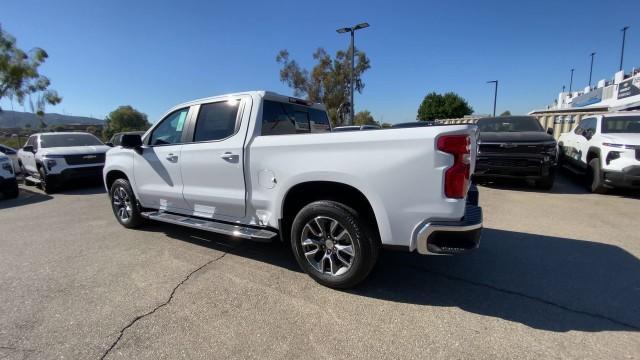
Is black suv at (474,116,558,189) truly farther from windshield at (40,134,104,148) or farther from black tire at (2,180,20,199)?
black tire at (2,180,20,199)

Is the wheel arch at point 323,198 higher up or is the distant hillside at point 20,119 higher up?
the distant hillside at point 20,119

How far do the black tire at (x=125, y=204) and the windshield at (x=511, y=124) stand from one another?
27.1ft

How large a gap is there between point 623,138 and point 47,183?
45.7 feet

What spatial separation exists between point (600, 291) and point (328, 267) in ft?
8.20

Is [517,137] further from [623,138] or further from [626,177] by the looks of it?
[626,177]

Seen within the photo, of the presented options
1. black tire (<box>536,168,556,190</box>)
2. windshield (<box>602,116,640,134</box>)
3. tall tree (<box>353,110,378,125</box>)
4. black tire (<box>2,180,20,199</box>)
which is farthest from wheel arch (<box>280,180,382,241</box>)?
tall tree (<box>353,110,378,125</box>)

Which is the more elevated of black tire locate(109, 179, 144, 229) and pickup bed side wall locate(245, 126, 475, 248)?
pickup bed side wall locate(245, 126, 475, 248)

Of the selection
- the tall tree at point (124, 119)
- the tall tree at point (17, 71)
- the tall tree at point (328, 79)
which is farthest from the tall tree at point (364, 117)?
the tall tree at point (124, 119)

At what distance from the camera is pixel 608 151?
20.6 feet

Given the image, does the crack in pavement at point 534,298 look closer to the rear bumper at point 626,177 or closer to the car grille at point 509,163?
the car grille at point 509,163

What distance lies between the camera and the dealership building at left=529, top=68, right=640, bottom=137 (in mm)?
12881

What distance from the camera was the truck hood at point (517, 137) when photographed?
679 cm

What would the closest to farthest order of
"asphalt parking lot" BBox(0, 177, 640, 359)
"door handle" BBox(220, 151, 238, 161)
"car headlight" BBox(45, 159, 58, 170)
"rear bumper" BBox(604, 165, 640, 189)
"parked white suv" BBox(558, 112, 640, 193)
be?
"asphalt parking lot" BBox(0, 177, 640, 359)
"door handle" BBox(220, 151, 238, 161)
"rear bumper" BBox(604, 165, 640, 189)
"parked white suv" BBox(558, 112, 640, 193)
"car headlight" BBox(45, 159, 58, 170)

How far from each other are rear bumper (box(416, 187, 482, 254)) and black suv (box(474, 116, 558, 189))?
535 cm
